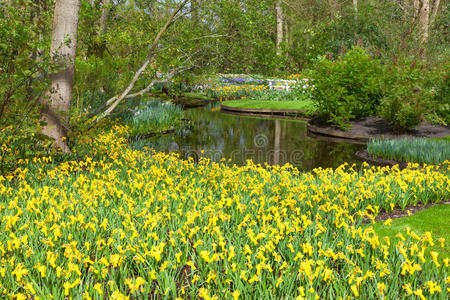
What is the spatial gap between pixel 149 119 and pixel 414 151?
8.86 metres

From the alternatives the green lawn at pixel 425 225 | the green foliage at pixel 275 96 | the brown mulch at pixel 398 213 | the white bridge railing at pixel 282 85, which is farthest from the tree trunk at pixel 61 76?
the white bridge railing at pixel 282 85

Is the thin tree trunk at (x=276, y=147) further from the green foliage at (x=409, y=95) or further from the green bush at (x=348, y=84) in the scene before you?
the green foliage at (x=409, y=95)

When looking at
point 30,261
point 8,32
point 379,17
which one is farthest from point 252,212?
point 379,17

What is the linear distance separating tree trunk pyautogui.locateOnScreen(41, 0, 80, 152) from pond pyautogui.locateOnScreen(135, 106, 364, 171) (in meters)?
2.40

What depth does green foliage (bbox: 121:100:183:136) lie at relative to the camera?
13.7 m

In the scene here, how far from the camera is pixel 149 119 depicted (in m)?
14.3

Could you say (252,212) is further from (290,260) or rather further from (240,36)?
(240,36)

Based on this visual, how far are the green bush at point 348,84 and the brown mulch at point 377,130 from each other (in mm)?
379

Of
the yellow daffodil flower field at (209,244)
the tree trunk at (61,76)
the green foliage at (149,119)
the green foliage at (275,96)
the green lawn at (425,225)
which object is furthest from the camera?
the green foliage at (275,96)

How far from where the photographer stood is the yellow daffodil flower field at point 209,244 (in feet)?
9.87

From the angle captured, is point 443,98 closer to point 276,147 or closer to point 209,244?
point 276,147

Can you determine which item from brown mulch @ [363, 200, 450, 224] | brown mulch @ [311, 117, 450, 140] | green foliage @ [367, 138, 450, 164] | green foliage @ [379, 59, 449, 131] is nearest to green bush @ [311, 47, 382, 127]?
brown mulch @ [311, 117, 450, 140]

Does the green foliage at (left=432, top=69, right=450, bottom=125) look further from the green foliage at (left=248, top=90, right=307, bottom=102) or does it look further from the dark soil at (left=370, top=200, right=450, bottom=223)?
the green foliage at (left=248, top=90, right=307, bottom=102)

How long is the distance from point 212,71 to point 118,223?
22.1ft
